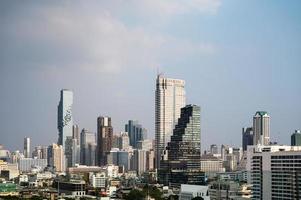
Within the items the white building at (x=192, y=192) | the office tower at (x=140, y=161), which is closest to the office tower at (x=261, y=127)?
the office tower at (x=140, y=161)

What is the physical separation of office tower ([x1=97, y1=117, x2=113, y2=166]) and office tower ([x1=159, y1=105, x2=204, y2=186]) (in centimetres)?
1087

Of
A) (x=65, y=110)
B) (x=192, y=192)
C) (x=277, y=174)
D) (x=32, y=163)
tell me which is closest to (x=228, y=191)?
(x=192, y=192)

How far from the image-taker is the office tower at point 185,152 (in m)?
20.6

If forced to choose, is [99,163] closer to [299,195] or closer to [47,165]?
[47,165]

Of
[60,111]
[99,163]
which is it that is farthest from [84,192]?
[99,163]

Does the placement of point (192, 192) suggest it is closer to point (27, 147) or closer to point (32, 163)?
point (27, 147)

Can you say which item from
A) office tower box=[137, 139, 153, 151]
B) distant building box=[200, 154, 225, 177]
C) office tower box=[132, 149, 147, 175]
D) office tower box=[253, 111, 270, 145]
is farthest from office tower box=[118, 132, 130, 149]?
office tower box=[253, 111, 270, 145]

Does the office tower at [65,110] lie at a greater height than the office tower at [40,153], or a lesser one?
greater

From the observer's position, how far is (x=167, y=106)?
85.2 ft

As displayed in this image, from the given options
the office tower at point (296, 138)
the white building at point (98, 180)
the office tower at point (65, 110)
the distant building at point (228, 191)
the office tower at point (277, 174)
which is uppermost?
the office tower at point (65, 110)

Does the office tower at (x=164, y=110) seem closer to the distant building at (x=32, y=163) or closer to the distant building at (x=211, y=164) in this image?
the distant building at (x=211, y=164)

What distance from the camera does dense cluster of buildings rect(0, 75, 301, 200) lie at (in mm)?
11133

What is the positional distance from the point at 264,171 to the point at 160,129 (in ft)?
48.3

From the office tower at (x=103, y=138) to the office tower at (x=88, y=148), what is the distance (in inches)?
19.3
